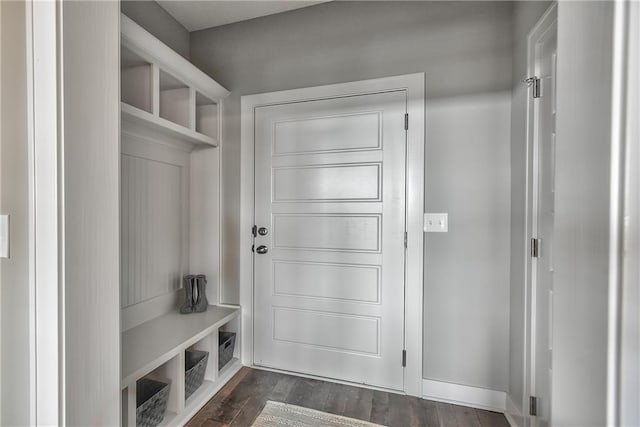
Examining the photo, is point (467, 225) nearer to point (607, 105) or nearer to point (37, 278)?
point (607, 105)

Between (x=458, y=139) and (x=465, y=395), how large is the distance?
158 centimetres

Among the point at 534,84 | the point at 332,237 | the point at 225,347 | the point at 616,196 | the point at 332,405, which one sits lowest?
the point at 332,405

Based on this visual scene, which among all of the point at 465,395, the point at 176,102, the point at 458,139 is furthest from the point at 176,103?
the point at 465,395

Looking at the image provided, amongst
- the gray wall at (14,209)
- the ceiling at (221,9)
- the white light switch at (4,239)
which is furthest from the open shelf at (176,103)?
the white light switch at (4,239)

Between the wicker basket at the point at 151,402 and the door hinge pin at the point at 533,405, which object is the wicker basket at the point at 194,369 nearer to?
the wicker basket at the point at 151,402

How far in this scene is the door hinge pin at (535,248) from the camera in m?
1.45

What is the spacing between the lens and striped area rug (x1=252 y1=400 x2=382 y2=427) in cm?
166

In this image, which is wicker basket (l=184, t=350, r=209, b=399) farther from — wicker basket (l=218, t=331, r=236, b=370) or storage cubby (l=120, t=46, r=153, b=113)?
storage cubby (l=120, t=46, r=153, b=113)

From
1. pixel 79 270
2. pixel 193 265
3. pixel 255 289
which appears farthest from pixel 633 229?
pixel 193 265

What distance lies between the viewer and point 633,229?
0.33 metres

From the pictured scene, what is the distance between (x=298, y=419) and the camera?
1.69 meters

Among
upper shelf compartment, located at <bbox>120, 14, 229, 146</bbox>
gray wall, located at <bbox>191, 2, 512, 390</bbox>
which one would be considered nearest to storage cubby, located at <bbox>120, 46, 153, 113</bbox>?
upper shelf compartment, located at <bbox>120, 14, 229, 146</bbox>

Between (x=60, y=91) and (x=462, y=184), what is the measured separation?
1.87 m

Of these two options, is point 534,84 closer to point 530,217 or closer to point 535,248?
point 530,217
